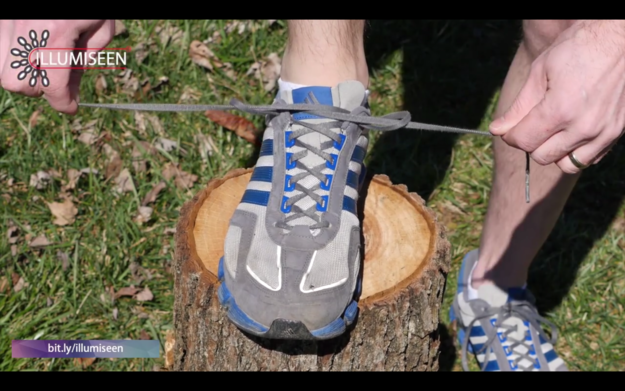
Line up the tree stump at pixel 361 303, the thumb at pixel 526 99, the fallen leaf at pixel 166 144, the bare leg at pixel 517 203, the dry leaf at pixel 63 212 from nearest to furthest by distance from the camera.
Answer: the thumb at pixel 526 99 < the tree stump at pixel 361 303 < the bare leg at pixel 517 203 < the dry leaf at pixel 63 212 < the fallen leaf at pixel 166 144

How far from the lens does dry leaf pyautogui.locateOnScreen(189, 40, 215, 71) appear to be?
12.0ft

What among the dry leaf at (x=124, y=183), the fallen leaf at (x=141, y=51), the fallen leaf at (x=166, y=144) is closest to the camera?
the dry leaf at (x=124, y=183)

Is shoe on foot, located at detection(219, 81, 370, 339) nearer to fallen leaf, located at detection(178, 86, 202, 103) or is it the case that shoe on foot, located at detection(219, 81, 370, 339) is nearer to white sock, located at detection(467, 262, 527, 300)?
white sock, located at detection(467, 262, 527, 300)

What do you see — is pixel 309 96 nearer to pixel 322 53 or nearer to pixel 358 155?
pixel 322 53

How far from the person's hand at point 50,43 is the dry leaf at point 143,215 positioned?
1.13 m

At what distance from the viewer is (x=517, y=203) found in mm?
2555

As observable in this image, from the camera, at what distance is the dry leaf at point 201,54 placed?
365 centimetres

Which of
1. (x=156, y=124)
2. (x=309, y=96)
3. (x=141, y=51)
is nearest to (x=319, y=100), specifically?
(x=309, y=96)

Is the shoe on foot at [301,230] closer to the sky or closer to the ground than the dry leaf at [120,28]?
closer to the ground

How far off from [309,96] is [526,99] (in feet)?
2.20

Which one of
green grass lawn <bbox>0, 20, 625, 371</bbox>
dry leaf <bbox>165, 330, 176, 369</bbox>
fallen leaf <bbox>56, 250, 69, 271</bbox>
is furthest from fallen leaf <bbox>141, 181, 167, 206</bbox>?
dry leaf <bbox>165, 330, 176, 369</bbox>

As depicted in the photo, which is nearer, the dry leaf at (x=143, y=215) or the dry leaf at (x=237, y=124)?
the dry leaf at (x=143, y=215)

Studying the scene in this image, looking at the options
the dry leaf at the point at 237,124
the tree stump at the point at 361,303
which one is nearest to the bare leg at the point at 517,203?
the tree stump at the point at 361,303

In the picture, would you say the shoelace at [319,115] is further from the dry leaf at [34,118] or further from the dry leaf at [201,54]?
the dry leaf at [201,54]
